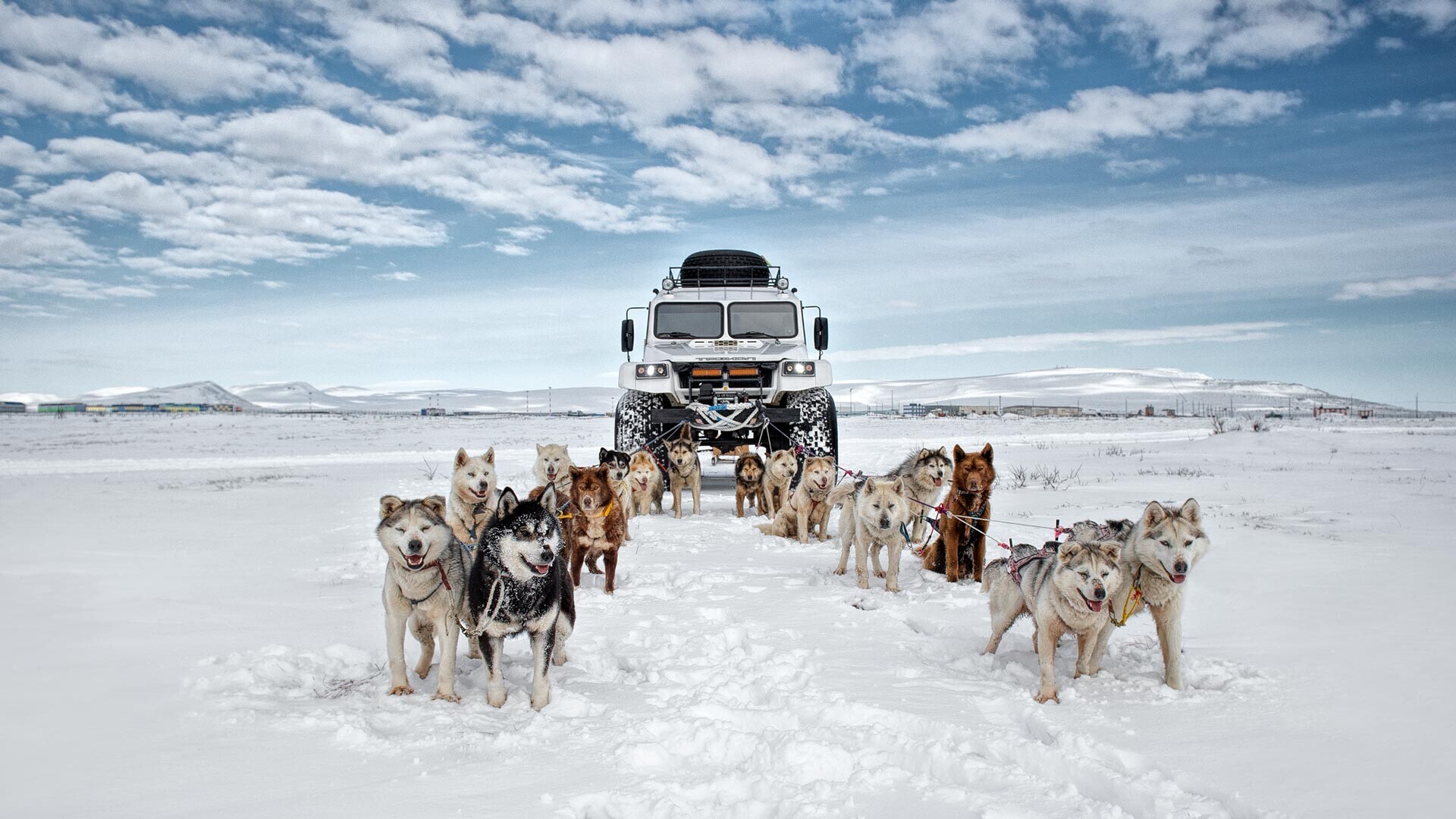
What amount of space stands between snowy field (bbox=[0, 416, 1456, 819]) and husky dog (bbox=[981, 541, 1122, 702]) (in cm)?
25

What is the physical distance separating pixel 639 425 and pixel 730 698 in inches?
325

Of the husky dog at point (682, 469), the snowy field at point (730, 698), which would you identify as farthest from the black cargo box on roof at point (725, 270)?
the snowy field at point (730, 698)

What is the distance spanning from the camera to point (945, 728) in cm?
357

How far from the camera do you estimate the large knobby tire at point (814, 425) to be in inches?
465

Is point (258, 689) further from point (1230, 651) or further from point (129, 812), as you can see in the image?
point (1230, 651)

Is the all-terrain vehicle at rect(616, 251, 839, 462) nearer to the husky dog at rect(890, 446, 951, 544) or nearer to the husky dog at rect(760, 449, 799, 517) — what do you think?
the husky dog at rect(760, 449, 799, 517)

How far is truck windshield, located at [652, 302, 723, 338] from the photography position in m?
13.0

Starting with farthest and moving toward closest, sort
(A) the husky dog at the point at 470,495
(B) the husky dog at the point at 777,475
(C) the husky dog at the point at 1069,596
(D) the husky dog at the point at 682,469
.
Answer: (D) the husky dog at the point at 682,469, (B) the husky dog at the point at 777,475, (A) the husky dog at the point at 470,495, (C) the husky dog at the point at 1069,596

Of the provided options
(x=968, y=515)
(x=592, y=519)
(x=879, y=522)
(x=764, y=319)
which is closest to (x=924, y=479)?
(x=968, y=515)

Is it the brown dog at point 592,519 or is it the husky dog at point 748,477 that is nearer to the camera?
the brown dog at point 592,519

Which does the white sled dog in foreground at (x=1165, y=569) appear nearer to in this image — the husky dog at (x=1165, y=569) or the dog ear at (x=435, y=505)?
the husky dog at (x=1165, y=569)

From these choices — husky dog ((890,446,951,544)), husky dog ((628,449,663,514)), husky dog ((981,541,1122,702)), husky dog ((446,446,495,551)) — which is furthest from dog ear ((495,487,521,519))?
husky dog ((628,449,663,514))

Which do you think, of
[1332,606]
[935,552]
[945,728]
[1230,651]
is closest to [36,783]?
[945,728]

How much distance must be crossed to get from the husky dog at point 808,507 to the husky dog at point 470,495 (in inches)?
137
